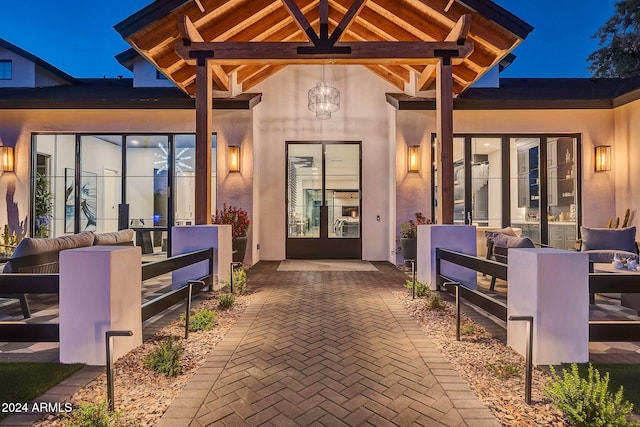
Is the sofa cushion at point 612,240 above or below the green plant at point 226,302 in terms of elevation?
above

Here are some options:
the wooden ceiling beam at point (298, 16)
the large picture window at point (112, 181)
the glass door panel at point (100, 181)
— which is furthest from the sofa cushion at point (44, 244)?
the wooden ceiling beam at point (298, 16)

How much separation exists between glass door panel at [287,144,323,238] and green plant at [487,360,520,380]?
6.68 metres

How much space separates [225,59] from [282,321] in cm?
411

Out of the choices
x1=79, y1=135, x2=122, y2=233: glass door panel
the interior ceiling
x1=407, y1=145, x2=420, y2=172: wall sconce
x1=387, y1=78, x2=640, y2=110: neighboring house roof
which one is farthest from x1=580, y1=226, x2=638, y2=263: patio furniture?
x1=79, y1=135, x2=122, y2=233: glass door panel

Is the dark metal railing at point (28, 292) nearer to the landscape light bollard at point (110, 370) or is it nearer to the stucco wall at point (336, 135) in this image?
the landscape light bollard at point (110, 370)

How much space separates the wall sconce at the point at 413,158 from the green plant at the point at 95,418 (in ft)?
23.8

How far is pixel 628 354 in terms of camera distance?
9.82 ft

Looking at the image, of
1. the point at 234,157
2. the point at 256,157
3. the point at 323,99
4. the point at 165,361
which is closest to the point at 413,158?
the point at 323,99

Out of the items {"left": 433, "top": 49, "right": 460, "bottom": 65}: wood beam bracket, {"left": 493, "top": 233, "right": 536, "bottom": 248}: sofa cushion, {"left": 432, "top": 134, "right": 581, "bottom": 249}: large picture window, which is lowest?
{"left": 493, "top": 233, "right": 536, "bottom": 248}: sofa cushion

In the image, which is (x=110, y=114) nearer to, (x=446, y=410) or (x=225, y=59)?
(x=225, y=59)

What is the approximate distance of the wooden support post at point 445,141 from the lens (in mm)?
5426

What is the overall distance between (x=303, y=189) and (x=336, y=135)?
162 cm

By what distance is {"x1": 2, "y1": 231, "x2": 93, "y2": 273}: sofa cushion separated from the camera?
158 inches

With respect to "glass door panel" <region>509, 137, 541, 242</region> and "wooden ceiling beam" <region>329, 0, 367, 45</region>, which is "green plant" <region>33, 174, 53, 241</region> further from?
"glass door panel" <region>509, 137, 541, 242</region>
